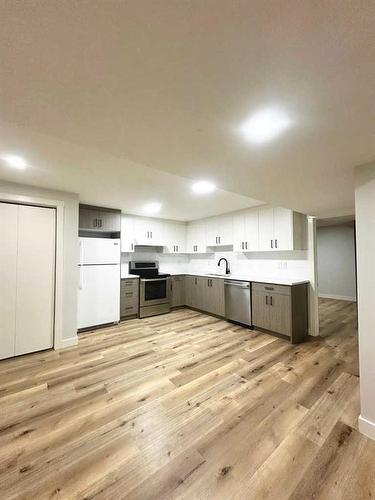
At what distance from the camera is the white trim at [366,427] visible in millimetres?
1687

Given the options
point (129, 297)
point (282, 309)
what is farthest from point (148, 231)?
point (282, 309)

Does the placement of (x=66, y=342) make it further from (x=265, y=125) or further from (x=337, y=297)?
(x=337, y=297)

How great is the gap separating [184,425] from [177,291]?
3.83m

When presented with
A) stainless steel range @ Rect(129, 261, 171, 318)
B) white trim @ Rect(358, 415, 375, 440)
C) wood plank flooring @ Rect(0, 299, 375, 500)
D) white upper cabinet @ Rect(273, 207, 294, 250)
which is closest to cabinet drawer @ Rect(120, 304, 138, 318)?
stainless steel range @ Rect(129, 261, 171, 318)

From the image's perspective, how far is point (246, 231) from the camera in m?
4.48

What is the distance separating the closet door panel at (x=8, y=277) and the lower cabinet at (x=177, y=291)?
3254 millimetres

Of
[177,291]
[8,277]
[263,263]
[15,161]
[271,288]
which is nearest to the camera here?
[15,161]

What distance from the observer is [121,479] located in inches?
53.4

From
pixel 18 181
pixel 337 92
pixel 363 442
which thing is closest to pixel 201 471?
pixel 363 442

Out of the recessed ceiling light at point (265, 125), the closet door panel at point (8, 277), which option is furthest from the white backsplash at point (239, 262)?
the recessed ceiling light at point (265, 125)

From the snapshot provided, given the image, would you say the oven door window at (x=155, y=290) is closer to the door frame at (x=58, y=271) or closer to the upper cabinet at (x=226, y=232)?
the upper cabinet at (x=226, y=232)

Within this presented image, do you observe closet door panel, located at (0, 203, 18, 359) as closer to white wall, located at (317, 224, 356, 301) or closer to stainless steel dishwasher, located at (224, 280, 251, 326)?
stainless steel dishwasher, located at (224, 280, 251, 326)

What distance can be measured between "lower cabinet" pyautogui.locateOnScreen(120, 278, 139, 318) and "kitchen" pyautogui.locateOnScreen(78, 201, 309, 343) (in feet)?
0.07

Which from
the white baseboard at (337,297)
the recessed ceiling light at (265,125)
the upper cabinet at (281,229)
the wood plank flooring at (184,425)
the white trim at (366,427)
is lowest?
the wood plank flooring at (184,425)
